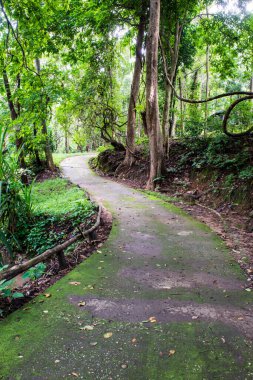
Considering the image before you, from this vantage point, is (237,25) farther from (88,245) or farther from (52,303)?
(52,303)

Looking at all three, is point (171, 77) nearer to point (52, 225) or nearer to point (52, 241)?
point (52, 225)

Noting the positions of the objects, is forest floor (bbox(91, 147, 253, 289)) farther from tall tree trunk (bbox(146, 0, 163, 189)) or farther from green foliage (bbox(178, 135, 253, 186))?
tall tree trunk (bbox(146, 0, 163, 189))

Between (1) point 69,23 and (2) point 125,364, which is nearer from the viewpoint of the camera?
(2) point 125,364

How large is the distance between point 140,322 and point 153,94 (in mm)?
8300

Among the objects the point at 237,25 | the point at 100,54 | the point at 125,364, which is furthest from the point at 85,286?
the point at 100,54

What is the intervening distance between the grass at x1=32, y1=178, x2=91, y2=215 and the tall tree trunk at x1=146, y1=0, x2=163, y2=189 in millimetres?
2949

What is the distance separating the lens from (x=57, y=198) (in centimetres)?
1071

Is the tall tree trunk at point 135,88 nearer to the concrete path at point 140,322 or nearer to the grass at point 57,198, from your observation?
the grass at point 57,198

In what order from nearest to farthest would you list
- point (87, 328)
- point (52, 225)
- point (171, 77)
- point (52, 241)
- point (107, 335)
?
point (107, 335) < point (87, 328) < point (52, 241) < point (52, 225) < point (171, 77)

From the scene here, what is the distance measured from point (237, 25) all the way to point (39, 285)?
11.2 meters

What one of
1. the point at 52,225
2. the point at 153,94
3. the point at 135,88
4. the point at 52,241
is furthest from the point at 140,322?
the point at 135,88

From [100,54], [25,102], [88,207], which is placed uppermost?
[100,54]

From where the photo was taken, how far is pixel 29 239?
23.6ft

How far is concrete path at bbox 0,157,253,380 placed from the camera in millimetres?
2641
